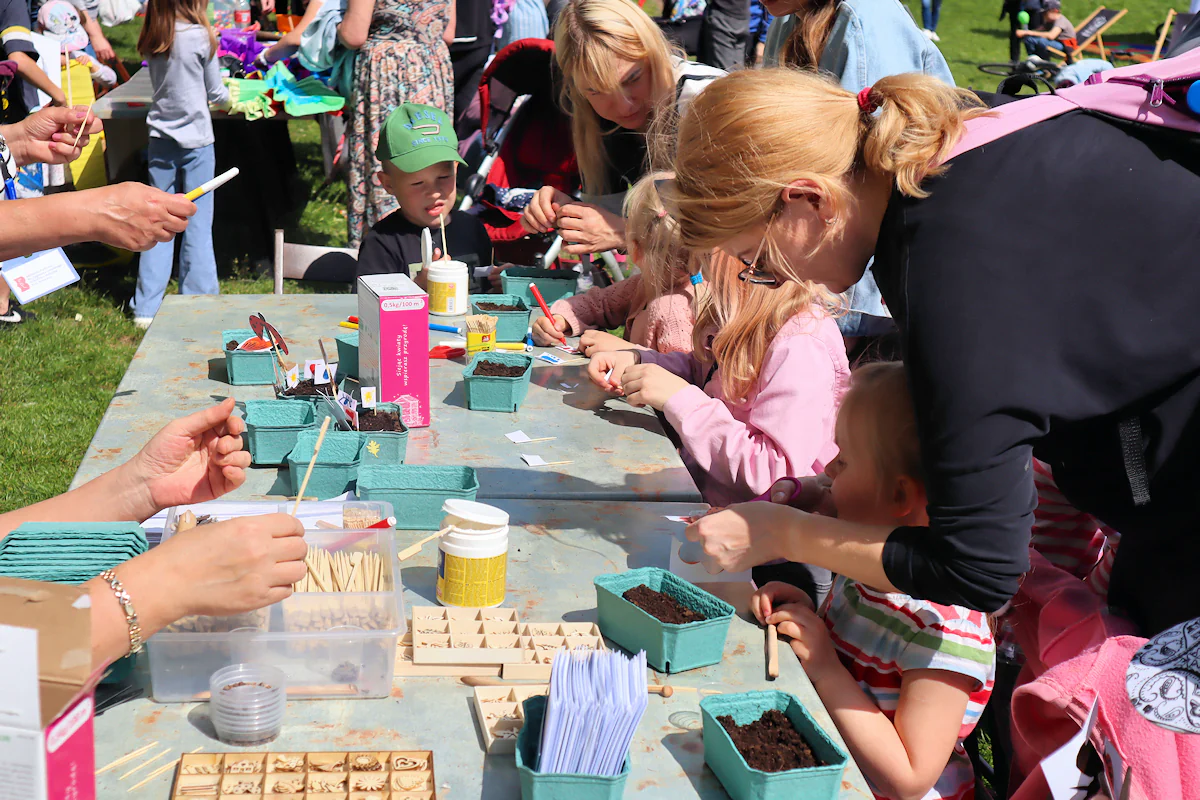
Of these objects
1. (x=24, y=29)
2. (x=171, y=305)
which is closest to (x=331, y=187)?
(x=24, y=29)

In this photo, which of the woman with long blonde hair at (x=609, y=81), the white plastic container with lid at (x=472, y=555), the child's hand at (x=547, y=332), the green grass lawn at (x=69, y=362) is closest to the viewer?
the white plastic container with lid at (x=472, y=555)

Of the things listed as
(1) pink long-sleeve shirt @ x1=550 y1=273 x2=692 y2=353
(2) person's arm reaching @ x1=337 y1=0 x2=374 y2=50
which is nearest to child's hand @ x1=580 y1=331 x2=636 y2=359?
(1) pink long-sleeve shirt @ x1=550 y1=273 x2=692 y2=353

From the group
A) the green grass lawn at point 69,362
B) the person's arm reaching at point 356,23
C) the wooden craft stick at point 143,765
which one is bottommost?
the green grass lawn at point 69,362

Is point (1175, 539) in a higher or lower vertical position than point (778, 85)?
lower

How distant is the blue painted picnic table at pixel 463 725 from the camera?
130 cm

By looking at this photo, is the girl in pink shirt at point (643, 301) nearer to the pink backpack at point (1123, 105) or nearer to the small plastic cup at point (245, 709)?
the pink backpack at point (1123, 105)

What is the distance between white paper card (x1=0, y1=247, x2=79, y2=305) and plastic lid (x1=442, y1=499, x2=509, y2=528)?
4.12 feet

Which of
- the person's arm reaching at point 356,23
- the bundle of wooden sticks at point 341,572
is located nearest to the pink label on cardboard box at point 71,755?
the bundle of wooden sticks at point 341,572

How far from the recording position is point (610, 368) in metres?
2.66

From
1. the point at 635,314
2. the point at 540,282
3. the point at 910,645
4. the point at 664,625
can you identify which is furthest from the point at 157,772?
the point at 540,282

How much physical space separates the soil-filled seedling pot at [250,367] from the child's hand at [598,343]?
875mm

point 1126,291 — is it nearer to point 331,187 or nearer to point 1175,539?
point 1175,539

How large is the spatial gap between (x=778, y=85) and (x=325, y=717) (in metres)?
1.08

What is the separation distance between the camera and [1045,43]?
11234mm
